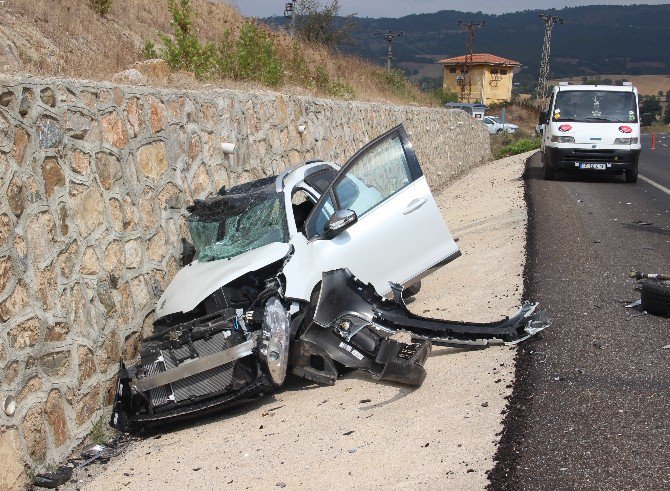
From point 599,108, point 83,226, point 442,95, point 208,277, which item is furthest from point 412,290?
point 442,95

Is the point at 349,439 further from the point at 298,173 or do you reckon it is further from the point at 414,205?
the point at 298,173

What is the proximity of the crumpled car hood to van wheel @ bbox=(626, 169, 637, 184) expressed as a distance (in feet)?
51.1

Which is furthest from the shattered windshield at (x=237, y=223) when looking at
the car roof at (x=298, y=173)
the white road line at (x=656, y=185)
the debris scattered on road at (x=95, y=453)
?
the white road line at (x=656, y=185)

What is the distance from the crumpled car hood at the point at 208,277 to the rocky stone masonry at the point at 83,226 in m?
0.45

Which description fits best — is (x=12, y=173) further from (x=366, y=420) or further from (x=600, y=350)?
(x=600, y=350)

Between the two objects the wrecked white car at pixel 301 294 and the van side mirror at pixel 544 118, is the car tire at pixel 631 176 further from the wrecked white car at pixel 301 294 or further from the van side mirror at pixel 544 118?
the wrecked white car at pixel 301 294

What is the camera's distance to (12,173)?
251 inches

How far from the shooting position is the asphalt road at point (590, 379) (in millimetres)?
5082

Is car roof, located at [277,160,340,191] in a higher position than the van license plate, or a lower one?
higher

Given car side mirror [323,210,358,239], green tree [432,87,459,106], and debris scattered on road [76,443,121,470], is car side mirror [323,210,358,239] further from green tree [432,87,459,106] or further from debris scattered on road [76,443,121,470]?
green tree [432,87,459,106]

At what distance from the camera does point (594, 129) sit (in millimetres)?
21172

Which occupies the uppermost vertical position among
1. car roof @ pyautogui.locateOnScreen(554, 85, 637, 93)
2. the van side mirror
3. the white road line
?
car roof @ pyautogui.locateOnScreen(554, 85, 637, 93)

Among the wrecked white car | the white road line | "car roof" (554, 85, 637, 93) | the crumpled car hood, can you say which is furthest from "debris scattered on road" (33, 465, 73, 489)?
"car roof" (554, 85, 637, 93)

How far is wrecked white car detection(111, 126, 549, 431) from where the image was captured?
6.88 meters
